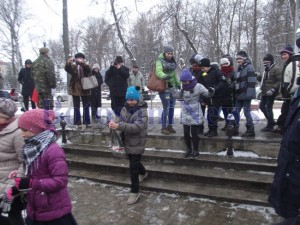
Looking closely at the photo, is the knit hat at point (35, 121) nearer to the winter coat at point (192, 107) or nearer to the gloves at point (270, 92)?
the winter coat at point (192, 107)

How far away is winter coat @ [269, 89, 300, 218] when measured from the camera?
213cm

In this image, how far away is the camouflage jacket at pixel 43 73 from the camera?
23.8 feet

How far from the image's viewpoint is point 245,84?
235 inches

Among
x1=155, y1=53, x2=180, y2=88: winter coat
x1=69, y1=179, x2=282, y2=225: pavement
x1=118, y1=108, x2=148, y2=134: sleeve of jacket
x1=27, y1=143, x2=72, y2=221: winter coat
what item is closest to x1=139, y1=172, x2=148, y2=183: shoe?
x1=69, y1=179, x2=282, y2=225: pavement

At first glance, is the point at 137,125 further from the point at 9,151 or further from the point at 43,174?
the point at 43,174

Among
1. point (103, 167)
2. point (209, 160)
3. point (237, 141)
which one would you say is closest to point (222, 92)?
point (237, 141)

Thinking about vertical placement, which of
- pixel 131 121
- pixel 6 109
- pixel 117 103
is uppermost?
pixel 117 103

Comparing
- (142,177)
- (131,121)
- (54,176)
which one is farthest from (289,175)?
(142,177)

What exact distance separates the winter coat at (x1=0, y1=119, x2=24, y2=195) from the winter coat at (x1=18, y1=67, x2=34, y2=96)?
6.89 meters

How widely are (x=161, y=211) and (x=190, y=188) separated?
801 mm

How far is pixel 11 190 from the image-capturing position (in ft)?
8.64

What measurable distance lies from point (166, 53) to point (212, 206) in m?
3.54

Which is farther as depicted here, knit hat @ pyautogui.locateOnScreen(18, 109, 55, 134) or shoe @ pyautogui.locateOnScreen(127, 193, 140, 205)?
shoe @ pyautogui.locateOnScreen(127, 193, 140, 205)

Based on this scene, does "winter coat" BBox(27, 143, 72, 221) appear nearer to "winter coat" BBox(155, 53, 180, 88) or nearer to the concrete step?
the concrete step
